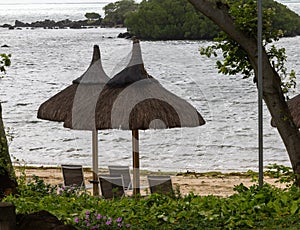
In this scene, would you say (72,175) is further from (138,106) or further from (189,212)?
(189,212)

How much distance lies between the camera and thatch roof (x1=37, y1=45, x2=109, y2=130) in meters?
7.43

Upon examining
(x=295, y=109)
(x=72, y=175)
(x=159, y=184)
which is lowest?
(x=72, y=175)

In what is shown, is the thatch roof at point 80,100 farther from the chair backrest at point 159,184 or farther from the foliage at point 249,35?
the foliage at point 249,35

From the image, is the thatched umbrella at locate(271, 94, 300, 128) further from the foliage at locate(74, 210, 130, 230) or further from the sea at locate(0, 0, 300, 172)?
the foliage at locate(74, 210, 130, 230)

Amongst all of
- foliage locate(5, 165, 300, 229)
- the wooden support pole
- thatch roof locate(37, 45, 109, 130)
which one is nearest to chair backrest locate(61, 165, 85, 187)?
thatch roof locate(37, 45, 109, 130)

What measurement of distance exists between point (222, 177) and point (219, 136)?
16136 millimetres

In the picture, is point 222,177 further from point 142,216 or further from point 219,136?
point 219,136

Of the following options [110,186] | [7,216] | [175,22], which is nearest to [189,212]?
[7,216]

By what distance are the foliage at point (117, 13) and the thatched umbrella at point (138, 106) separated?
788 inches

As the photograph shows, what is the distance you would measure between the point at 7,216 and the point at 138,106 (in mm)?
3793

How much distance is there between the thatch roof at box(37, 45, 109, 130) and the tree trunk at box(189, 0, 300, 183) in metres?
2.21

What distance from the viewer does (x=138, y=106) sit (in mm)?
7109

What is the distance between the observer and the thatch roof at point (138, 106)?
704 centimetres

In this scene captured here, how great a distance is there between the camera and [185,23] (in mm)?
25016
